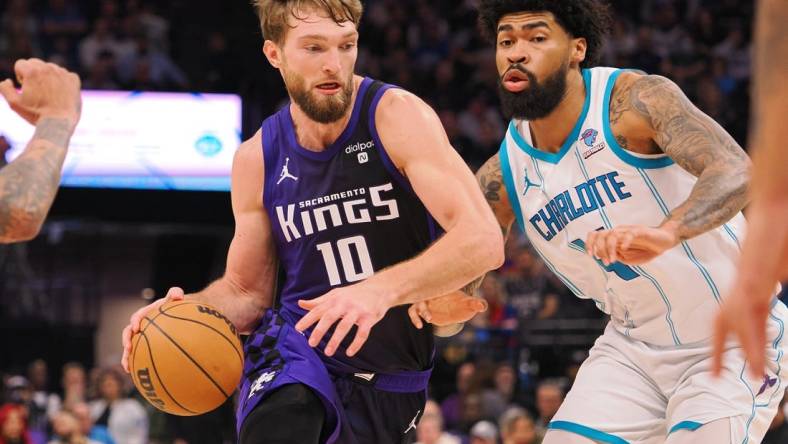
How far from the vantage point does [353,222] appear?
4445mm

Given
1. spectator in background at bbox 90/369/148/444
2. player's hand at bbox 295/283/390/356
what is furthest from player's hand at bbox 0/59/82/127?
spectator in background at bbox 90/369/148/444

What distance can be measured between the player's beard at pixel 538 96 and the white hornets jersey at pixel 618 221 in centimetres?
12

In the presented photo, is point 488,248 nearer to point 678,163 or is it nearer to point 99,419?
point 678,163

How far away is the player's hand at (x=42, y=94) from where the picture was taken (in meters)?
3.42

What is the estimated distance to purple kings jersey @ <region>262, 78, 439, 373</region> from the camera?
4441 millimetres

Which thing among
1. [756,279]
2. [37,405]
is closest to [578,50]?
[756,279]

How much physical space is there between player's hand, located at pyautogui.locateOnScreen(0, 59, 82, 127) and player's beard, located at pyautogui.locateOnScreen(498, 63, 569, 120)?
1933 millimetres

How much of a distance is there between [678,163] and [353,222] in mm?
1235

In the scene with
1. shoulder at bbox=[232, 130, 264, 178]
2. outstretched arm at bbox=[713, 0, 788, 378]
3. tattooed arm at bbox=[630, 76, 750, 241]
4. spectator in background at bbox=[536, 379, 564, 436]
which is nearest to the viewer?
outstretched arm at bbox=[713, 0, 788, 378]

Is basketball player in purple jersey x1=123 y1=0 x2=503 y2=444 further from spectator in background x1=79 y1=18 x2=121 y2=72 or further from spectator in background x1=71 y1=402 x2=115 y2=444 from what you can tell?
spectator in background x1=79 y1=18 x2=121 y2=72

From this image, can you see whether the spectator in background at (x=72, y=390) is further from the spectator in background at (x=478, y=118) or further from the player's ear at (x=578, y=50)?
the player's ear at (x=578, y=50)

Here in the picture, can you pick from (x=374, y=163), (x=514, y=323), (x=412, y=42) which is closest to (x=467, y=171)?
(x=374, y=163)

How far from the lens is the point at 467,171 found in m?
4.21

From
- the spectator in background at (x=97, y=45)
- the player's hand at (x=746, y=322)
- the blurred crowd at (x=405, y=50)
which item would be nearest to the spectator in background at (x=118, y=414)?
the blurred crowd at (x=405, y=50)
